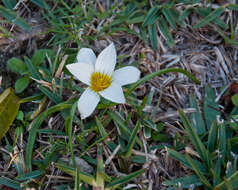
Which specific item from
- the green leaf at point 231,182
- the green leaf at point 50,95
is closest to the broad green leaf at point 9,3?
the green leaf at point 50,95

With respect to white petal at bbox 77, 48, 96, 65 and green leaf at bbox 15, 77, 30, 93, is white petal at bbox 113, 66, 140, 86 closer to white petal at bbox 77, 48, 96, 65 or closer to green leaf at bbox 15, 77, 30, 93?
white petal at bbox 77, 48, 96, 65

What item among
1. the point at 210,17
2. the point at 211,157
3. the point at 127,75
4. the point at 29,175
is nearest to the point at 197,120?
the point at 211,157

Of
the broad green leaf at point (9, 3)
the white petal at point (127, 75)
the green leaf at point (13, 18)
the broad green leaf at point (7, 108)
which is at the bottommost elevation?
the broad green leaf at point (7, 108)

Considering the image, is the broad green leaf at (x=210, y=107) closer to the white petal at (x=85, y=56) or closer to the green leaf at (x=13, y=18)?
the white petal at (x=85, y=56)

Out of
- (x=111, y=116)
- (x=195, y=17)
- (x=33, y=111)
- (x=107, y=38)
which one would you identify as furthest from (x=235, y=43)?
(x=33, y=111)

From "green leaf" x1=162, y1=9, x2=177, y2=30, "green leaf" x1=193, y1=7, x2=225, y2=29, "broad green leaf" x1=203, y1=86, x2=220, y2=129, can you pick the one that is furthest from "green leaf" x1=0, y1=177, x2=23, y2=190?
"green leaf" x1=193, y1=7, x2=225, y2=29

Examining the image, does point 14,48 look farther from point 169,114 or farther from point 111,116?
point 169,114

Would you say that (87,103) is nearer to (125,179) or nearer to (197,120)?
(125,179)
